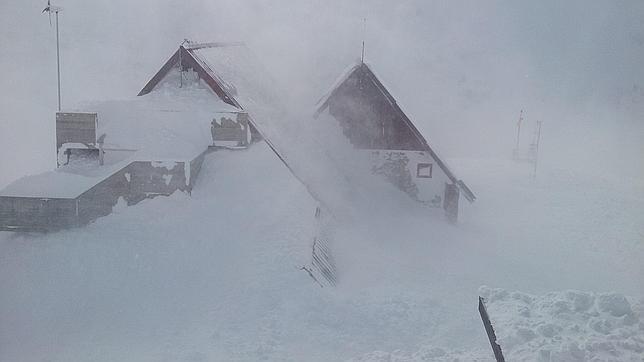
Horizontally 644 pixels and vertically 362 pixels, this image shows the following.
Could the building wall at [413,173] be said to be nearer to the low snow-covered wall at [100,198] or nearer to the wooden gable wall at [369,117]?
the wooden gable wall at [369,117]

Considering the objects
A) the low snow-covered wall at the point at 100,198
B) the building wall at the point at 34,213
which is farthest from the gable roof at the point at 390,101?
the building wall at the point at 34,213

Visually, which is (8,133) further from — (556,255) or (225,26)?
(556,255)

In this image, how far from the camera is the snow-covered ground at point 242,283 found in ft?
28.6

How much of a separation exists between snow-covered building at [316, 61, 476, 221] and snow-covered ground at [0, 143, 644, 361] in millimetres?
2297

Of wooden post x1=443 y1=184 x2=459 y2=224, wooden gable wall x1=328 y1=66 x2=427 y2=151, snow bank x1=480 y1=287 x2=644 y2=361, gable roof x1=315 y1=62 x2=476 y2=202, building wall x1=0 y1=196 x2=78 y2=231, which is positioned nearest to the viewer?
snow bank x1=480 y1=287 x2=644 y2=361

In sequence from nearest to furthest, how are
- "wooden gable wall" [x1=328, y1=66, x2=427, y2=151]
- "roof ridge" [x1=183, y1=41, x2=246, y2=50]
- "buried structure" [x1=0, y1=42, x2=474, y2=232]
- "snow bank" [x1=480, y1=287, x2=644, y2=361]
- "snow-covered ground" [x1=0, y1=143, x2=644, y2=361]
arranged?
"snow bank" [x1=480, y1=287, x2=644, y2=361] < "snow-covered ground" [x1=0, y1=143, x2=644, y2=361] < "buried structure" [x1=0, y1=42, x2=474, y2=232] < "roof ridge" [x1=183, y1=41, x2=246, y2=50] < "wooden gable wall" [x1=328, y1=66, x2=427, y2=151]

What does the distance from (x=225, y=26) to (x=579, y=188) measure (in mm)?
17446

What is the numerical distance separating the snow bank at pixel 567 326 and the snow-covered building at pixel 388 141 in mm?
10342

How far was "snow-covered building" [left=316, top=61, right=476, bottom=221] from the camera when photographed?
52.0 ft

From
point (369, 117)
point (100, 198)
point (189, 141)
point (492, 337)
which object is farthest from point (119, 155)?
point (492, 337)

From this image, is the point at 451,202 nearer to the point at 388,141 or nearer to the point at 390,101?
the point at 388,141

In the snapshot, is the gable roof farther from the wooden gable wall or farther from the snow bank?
the snow bank

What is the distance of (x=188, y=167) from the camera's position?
11.1 metres

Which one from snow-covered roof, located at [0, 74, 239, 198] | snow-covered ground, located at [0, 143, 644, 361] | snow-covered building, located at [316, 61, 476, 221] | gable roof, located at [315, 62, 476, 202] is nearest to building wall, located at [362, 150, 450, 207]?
snow-covered building, located at [316, 61, 476, 221]
